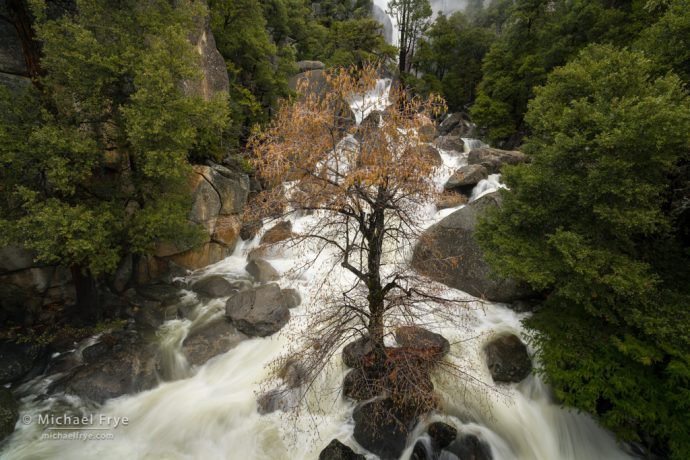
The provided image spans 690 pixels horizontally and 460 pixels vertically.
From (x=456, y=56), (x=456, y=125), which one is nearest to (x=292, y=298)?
(x=456, y=125)

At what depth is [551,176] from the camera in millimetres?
7602

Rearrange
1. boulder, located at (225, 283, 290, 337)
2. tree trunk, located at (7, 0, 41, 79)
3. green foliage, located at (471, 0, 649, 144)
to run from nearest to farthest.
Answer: tree trunk, located at (7, 0, 41, 79) → boulder, located at (225, 283, 290, 337) → green foliage, located at (471, 0, 649, 144)

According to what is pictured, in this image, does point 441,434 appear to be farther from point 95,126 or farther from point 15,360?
point 95,126

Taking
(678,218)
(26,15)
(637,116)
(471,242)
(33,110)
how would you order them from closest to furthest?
(637,116) → (678,218) → (33,110) → (26,15) → (471,242)

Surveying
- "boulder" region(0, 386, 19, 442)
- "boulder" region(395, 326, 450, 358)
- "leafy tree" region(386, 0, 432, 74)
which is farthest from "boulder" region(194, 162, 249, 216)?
"leafy tree" region(386, 0, 432, 74)

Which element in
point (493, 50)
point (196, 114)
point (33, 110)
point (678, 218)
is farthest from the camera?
point (493, 50)

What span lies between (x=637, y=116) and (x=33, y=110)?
1416 centimetres

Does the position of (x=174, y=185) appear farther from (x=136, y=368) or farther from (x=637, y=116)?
(x=637, y=116)

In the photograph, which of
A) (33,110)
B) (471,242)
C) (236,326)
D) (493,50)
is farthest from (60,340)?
(493,50)

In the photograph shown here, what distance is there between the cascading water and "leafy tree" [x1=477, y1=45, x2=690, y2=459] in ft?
4.15

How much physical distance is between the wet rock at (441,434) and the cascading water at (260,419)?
21cm

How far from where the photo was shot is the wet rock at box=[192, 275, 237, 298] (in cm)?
1225

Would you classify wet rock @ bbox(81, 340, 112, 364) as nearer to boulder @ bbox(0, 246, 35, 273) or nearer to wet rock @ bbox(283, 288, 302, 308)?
boulder @ bbox(0, 246, 35, 273)

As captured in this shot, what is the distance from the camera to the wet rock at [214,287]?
12.2 meters
